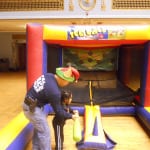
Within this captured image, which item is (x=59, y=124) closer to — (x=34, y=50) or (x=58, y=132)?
(x=58, y=132)

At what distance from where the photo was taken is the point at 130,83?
5180 mm

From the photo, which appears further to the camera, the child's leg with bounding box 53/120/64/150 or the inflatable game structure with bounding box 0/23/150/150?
the inflatable game structure with bounding box 0/23/150/150

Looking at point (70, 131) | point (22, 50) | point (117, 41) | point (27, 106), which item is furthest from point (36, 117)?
point (22, 50)

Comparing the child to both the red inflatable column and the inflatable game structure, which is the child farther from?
the red inflatable column

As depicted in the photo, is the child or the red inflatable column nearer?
the child

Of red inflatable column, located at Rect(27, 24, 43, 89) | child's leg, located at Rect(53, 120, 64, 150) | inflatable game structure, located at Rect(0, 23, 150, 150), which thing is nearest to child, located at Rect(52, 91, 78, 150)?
child's leg, located at Rect(53, 120, 64, 150)

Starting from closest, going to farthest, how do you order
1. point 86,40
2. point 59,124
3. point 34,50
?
point 59,124 < point 34,50 < point 86,40

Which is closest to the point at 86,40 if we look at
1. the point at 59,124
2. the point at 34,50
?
the point at 34,50

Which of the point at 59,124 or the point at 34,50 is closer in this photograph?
the point at 59,124

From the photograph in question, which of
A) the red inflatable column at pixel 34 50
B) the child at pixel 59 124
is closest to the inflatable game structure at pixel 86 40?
the red inflatable column at pixel 34 50

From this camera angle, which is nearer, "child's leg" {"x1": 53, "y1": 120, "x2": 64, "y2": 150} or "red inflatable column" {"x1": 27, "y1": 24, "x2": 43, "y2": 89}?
"child's leg" {"x1": 53, "y1": 120, "x2": 64, "y2": 150}

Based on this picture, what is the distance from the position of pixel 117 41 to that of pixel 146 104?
110 centimetres

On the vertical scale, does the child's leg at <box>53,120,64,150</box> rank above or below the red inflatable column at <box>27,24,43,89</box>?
below

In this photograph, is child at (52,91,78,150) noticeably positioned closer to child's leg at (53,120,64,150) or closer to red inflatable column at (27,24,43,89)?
child's leg at (53,120,64,150)
